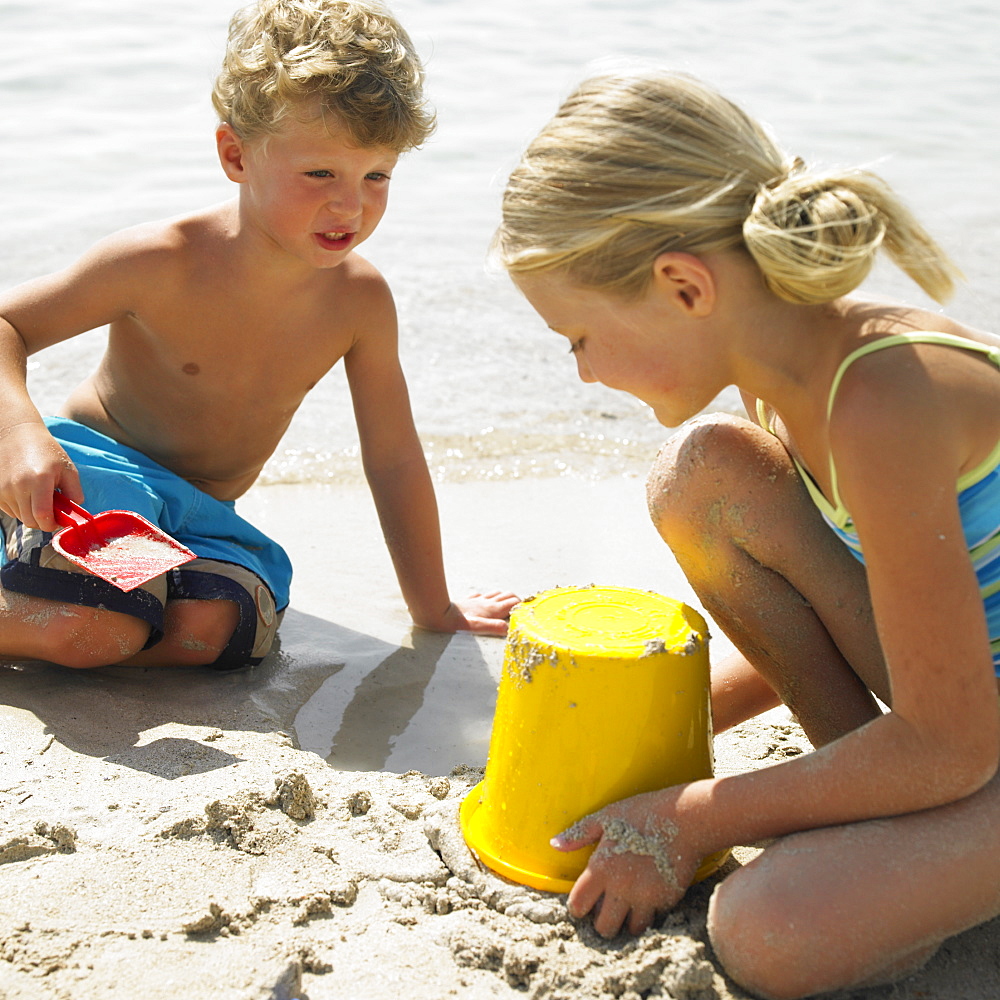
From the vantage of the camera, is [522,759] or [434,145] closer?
[522,759]

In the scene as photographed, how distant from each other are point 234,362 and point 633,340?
126cm

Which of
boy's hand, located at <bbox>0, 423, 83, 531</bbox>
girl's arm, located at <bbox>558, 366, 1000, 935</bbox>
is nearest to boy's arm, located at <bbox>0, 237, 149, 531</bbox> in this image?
boy's hand, located at <bbox>0, 423, 83, 531</bbox>

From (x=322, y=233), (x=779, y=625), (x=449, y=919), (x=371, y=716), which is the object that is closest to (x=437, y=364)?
(x=322, y=233)

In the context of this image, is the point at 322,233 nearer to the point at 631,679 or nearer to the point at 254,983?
the point at 631,679

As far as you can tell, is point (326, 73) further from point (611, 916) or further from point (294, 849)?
point (611, 916)

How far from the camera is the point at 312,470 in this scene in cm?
347

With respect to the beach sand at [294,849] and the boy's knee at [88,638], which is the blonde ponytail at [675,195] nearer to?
the beach sand at [294,849]

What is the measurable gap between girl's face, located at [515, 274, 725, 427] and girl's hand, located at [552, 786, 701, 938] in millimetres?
528

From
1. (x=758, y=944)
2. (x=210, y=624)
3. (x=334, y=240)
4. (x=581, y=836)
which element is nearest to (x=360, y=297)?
(x=334, y=240)

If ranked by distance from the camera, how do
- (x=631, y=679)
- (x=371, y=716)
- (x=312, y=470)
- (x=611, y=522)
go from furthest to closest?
(x=312, y=470) < (x=611, y=522) < (x=371, y=716) < (x=631, y=679)

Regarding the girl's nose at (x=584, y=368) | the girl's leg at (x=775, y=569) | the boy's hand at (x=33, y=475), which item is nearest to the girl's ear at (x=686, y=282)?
the girl's nose at (x=584, y=368)

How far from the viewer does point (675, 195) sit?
→ 1411 mm

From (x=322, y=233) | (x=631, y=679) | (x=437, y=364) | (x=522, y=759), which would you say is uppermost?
(x=322, y=233)

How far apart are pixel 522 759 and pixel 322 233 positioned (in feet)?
4.01
